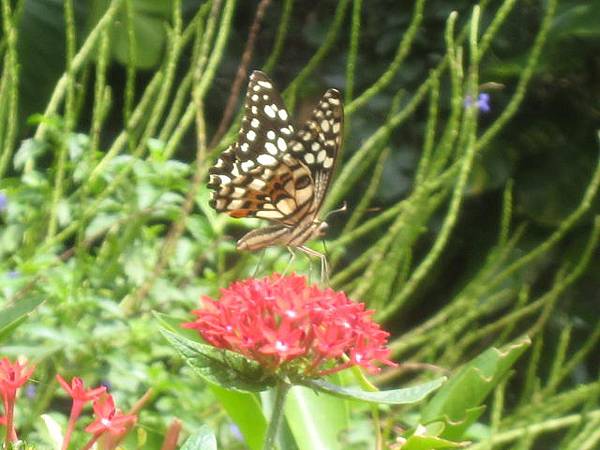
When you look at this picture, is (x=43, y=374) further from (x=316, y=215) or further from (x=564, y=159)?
(x=564, y=159)

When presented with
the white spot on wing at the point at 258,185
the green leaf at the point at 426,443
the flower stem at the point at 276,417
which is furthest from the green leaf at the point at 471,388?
the white spot on wing at the point at 258,185

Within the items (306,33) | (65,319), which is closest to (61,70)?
(306,33)

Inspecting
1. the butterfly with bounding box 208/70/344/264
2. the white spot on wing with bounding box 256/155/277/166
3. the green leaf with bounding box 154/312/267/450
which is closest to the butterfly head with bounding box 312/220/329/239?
the butterfly with bounding box 208/70/344/264

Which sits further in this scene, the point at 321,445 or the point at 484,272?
the point at 484,272

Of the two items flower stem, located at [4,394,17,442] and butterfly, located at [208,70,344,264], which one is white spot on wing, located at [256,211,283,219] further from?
flower stem, located at [4,394,17,442]

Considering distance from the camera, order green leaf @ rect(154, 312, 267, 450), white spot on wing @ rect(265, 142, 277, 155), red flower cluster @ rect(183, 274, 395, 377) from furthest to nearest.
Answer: white spot on wing @ rect(265, 142, 277, 155) → green leaf @ rect(154, 312, 267, 450) → red flower cluster @ rect(183, 274, 395, 377)

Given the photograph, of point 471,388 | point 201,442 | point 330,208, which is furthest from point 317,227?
point 201,442

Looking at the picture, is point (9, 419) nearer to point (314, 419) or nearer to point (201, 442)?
point (201, 442)
